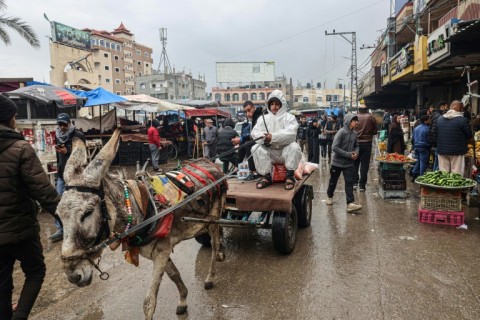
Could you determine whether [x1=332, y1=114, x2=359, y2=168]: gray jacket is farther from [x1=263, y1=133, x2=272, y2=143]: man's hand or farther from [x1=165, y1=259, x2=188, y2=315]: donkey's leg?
[x1=165, y1=259, x2=188, y2=315]: donkey's leg

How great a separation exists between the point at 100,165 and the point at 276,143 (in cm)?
314

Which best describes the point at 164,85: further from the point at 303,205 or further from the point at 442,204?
the point at 442,204

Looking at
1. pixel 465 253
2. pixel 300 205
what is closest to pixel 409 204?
pixel 465 253

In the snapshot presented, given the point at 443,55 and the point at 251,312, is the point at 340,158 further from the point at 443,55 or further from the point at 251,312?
the point at 443,55

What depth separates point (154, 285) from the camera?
2885mm

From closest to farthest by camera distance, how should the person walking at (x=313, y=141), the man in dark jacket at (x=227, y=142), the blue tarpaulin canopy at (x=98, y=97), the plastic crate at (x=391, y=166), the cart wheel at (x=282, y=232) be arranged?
the cart wheel at (x=282, y=232)
the plastic crate at (x=391, y=166)
the man in dark jacket at (x=227, y=142)
the blue tarpaulin canopy at (x=98, y=97)
the person walking at (x=313, y=141)

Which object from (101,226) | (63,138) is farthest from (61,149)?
(101,226)

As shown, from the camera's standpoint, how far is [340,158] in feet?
22.5

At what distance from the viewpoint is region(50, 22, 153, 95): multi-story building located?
166 ft

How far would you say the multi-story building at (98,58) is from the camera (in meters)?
50.5

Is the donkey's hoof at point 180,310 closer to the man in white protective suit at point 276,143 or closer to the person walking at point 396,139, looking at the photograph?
the man in white protective suit at point 276,143

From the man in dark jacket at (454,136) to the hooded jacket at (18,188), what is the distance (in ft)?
23.3

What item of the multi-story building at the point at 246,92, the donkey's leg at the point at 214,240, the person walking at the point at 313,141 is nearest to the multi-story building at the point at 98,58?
the multi-story building at the point at 246,92

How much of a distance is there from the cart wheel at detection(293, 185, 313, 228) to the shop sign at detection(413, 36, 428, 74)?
8288 mm
